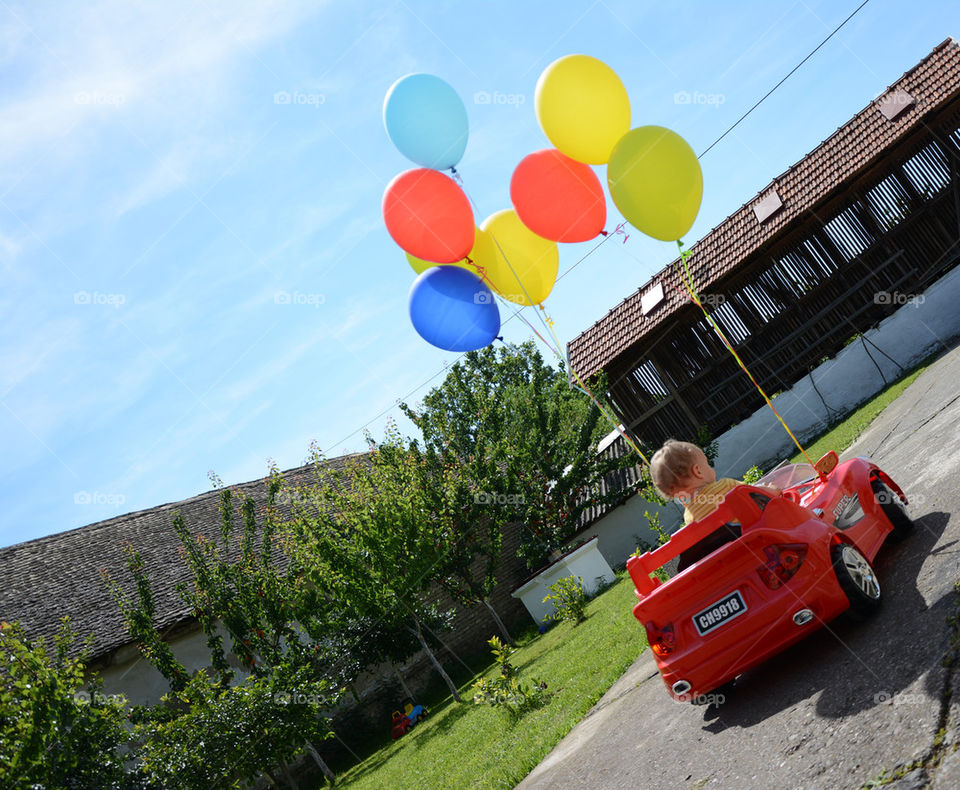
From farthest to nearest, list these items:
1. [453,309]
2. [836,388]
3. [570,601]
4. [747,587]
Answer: [836,388], [570,601], [453,309], [747,587]

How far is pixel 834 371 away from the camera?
17.3m

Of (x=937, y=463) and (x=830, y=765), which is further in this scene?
(x=937, y=463)

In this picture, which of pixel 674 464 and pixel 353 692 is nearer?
pixel 674 464

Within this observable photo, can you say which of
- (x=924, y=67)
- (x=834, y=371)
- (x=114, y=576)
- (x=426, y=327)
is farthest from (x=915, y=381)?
(x=114, y=576)

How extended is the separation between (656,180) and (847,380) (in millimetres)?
11213

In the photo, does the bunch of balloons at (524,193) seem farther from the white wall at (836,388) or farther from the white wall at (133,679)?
the white wall at (133,679)

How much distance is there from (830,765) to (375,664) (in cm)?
1483

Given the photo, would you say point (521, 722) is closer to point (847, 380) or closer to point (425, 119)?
point (425, 119)

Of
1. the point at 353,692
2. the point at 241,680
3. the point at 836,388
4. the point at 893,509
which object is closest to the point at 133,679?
the point at 241,680

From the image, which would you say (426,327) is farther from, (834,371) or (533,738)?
(834,371)

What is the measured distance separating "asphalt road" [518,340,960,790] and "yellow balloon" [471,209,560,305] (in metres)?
4.18

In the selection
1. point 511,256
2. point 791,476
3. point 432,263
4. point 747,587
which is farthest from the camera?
point 432,263

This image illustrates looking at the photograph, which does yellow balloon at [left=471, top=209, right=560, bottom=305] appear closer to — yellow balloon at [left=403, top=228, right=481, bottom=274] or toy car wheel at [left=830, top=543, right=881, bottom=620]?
yellow balloon at [left=403, top=228, right=481, bottom=274]

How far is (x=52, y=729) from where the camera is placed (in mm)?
9391
